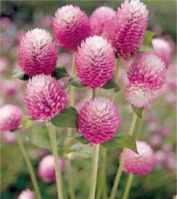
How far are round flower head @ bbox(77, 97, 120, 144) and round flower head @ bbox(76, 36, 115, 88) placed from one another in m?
0.04

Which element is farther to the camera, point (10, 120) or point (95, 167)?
point (10, 120)

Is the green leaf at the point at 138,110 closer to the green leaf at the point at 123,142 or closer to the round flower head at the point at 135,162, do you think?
the green leaf at the point at 123,142

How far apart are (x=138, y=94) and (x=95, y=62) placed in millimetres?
108

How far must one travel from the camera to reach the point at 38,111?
1.26 metres

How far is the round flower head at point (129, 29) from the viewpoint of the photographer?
4.39 ft

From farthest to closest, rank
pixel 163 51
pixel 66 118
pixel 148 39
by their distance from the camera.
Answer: pixel 163 51 → pixel 148 39 → pixel 66 118

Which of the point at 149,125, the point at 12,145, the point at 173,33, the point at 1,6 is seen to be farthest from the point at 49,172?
the point at 173,33

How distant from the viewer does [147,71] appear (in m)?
1.30

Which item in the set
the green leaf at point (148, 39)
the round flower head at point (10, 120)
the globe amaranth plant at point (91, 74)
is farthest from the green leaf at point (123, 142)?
the round flower head at point (10, 120)

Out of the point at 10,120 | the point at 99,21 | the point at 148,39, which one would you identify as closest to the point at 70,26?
the point at 99,21

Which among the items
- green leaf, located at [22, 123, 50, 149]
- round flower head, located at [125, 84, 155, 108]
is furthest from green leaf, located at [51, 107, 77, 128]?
green leaf, located at [22, 123, 50, 149]

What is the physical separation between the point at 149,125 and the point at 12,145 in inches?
30.1

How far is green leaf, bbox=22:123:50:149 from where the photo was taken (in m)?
1.49

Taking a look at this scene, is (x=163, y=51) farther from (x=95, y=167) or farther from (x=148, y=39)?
(x=95, y=167)
